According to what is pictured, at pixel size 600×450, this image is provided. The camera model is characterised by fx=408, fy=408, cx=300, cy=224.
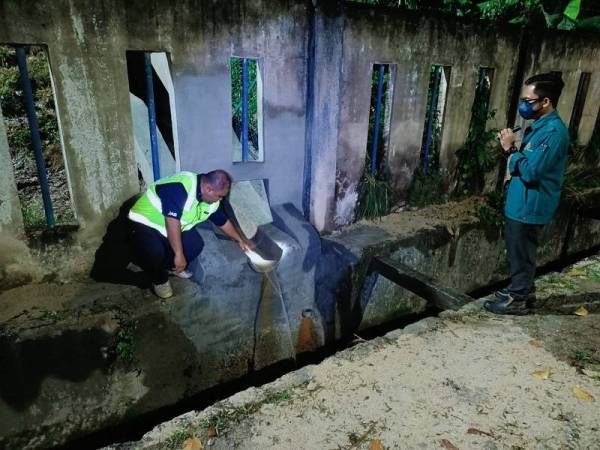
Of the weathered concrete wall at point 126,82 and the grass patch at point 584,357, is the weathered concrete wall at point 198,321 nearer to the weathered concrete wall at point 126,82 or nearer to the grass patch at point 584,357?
the weathered concrete wall at point 126,82

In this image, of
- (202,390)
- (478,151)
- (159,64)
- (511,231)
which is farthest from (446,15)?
(202,390)

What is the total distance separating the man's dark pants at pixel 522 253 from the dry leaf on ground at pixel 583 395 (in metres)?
1.15

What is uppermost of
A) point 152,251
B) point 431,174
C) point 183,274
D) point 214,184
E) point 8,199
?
point 214,184

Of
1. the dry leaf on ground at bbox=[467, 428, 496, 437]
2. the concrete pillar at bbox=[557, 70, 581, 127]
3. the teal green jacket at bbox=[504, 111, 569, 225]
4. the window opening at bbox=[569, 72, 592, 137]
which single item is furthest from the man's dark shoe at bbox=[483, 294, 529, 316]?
the window opening at bbox=[569, 72, 592, 137]

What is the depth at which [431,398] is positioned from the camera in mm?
3027

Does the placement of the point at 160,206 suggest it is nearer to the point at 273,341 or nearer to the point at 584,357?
the point at 273,341

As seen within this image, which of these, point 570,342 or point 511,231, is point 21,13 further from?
point 570,342

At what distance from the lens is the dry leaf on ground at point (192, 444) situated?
8.59 ft

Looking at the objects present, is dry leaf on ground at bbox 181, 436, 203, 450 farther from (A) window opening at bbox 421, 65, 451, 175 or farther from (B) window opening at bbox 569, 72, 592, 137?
(B) window opening at bbox 569, 72, 592, 137

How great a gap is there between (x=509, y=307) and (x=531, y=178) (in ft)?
4.21

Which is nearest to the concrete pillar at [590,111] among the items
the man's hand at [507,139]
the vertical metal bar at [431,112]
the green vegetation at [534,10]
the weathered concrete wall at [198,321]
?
the green vegetation at [534,10]

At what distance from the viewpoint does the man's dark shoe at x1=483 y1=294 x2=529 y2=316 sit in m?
4.04

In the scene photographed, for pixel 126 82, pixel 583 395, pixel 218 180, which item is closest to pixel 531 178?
pixel 583 395

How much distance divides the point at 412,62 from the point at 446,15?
85 centimetres
